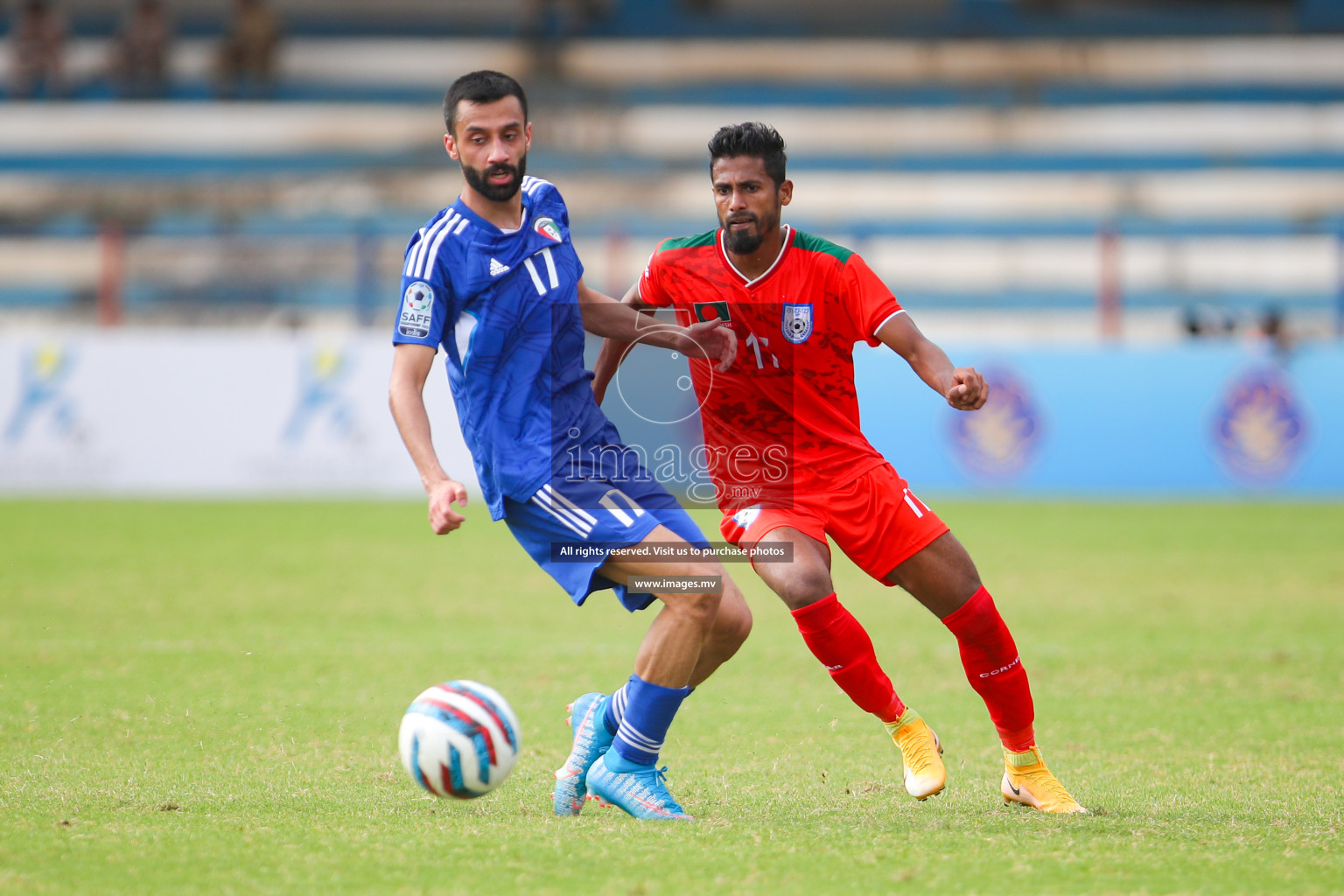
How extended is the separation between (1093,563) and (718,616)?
22.4 feet

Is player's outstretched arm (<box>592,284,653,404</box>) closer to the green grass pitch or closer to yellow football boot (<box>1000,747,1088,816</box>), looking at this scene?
the green grass pitch

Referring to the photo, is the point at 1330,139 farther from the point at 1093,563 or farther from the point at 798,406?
the point at 798,406

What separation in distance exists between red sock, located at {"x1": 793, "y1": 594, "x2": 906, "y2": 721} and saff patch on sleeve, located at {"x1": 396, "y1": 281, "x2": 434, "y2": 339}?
1.49 meters

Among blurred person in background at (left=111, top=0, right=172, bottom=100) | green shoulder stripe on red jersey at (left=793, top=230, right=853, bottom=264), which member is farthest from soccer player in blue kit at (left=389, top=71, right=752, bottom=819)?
blurred person in background at (left=111, top=0, right=172, bottom=100)

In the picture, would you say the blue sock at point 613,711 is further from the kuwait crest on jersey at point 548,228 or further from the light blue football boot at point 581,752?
the kuwait crest on jersey at point 548,228

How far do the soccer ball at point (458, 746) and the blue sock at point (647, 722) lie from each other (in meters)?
0.41

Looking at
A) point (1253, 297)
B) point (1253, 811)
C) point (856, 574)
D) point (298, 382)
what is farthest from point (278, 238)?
point (1253, 811)

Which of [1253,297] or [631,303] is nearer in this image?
[631,303]

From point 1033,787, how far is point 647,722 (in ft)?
4.04

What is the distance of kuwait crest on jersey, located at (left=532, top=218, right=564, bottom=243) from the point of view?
4.59m

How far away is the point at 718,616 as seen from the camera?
178 inches

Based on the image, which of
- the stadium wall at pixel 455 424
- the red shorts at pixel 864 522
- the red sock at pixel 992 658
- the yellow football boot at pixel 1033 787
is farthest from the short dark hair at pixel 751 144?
the stadium wall at pixel 455 424

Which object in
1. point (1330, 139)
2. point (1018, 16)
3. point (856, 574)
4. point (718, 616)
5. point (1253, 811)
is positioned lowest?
point (856, 574)

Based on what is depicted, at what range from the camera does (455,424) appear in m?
13.7
